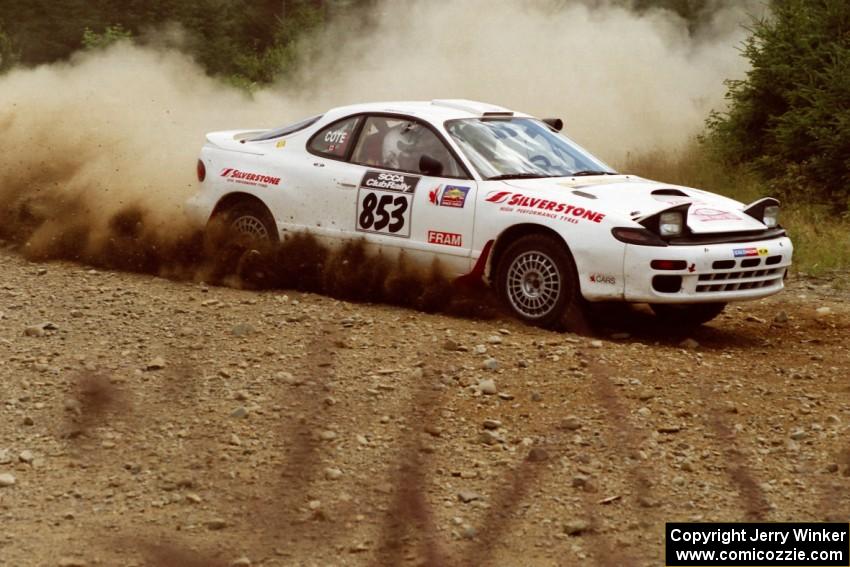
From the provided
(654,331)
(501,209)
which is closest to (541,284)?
(501,209)

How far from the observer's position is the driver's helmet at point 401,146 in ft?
32.5

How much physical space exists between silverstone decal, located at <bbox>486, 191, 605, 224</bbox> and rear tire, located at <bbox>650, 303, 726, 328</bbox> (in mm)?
1222

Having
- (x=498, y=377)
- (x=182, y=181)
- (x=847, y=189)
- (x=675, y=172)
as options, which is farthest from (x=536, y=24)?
(x=498, y=377)

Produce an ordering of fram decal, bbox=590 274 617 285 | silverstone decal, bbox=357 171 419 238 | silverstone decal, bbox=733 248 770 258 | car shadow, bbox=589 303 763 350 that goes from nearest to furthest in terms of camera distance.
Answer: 1. fram decal, bbox=590 274 617 285
2. silverstone decal, bbox=733 248 770 258
3. car shadow, bbox=589 303 763 350
4. silverstone decal, bbox=357 171 419 238

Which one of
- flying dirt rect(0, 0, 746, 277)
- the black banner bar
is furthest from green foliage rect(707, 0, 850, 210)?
the black banner bar

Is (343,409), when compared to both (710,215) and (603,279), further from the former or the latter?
(710,215)

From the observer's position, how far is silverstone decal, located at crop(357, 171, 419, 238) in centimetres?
969

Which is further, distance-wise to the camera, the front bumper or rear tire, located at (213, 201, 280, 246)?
rear tire, located at (213, 201, 280, 246)

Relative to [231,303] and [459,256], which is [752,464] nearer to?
[459,256]

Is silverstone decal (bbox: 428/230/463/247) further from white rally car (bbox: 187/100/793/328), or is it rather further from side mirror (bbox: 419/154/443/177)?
side mirror (bbox: 419/154/443/177)

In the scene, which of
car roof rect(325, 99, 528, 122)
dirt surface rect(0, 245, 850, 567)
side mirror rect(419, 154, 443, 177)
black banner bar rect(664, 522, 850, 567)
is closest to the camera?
black banner bar rect(664, 522, 850, 567)

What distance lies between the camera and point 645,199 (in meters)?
9.20

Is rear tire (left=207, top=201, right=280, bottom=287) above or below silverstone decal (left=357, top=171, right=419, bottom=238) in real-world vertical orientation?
below

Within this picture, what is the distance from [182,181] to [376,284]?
369 centimetres
